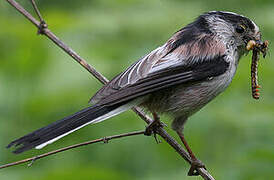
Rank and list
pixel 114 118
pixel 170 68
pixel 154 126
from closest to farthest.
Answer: pixel 170 68 → pixel 154 126 → pixel 114 118

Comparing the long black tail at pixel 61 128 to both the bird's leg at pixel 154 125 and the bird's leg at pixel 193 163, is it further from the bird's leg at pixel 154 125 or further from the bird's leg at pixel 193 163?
the bird's leg at pixel 193 163

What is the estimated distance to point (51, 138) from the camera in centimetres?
334

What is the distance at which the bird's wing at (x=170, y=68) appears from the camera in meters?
3.67

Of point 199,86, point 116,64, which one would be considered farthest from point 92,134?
point 199,86

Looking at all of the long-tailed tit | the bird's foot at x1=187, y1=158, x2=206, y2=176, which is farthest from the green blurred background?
the long-tailed tit

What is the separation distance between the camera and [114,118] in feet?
14.1

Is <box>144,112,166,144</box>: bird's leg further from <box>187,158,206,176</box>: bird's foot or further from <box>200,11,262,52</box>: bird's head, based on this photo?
<box>200,11,262,52</box>: bird's head

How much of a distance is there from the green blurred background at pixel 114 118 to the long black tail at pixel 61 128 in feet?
0.82

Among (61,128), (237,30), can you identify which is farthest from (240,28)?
(61,128)

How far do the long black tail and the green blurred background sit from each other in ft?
0.82

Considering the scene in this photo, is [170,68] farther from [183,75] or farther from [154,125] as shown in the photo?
[154,125]

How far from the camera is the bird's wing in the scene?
3.67 metres

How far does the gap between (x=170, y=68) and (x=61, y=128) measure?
834 millimetres

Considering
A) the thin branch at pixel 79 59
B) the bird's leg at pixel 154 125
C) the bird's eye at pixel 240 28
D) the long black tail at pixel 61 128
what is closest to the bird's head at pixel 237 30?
the bird's eye at pixel 240 28
